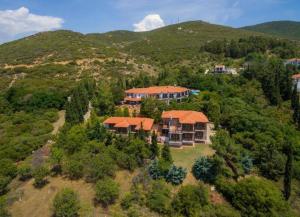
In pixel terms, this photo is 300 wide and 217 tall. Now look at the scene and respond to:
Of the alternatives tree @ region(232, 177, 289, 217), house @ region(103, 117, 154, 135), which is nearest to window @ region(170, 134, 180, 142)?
house @ region(103, 117, 154, 135)

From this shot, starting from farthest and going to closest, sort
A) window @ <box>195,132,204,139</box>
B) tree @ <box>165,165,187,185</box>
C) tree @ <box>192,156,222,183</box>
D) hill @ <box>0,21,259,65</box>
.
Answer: hill @ <box>0,21,259,65</box> < window @ <box>195,132,204,139</box> < tree @ <box>192,156,222,183</box> < tree @ <box>165,165,187,185</box>

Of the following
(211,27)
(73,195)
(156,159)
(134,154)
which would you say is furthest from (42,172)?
(211,27)

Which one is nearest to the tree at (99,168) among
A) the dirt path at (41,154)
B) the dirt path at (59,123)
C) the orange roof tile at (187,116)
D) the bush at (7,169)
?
the dirt path at (41,154)

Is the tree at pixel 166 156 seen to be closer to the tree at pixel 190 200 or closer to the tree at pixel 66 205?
the tree at pixel 190 200

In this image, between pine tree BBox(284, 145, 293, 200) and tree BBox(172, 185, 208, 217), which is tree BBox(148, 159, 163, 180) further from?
pine tree BBox(284, 145, 293, 200)

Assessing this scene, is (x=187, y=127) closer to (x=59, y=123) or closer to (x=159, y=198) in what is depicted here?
(x=159, y=198)

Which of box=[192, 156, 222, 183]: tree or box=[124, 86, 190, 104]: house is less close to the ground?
box=[124, 86, 190, 104]: house

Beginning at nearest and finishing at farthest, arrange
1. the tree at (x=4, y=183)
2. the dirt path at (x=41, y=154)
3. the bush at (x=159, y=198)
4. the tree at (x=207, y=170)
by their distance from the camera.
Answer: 1. the bush at (x=159, y=198)
2. the tree at (x=207, y=170)
3. the tree at (x=4, y=183)
4. the dirt path at (x=41, y=154)
